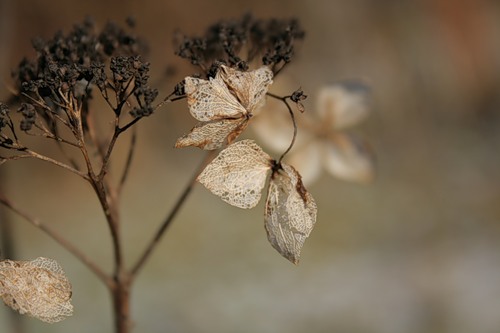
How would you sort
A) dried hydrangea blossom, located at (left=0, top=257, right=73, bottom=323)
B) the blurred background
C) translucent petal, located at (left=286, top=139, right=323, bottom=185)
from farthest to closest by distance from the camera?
the blurred background → translucent petal, located at (left=286, top=139, right=323, bottom=185) → dried hydrangea blossom, located at (left=0, top=257, right=73, bottom=323)

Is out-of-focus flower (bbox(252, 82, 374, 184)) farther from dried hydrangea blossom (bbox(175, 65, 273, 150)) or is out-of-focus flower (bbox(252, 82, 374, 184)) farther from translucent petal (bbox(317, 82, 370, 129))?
dried hydrangea blossom (bbox(175, 65, 273, 150))

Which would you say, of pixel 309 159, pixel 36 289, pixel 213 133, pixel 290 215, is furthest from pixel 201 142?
pixel 309 159

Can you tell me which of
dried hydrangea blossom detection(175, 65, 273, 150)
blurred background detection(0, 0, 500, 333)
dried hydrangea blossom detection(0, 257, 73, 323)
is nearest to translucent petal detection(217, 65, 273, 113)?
dried hydrangea blossom detection(175, 65, 273, 150)

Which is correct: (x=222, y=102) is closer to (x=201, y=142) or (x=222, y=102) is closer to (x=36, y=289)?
(x=201, y=142)

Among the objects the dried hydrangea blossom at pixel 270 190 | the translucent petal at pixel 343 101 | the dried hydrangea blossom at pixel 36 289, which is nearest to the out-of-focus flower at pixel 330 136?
the translucent petal at pixel 343 101

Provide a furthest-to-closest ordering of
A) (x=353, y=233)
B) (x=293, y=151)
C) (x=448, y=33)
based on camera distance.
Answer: (x=448, y=33), (x=353, y=233), (x=293, y=151)

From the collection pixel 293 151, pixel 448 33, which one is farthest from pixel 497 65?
pixel 293 151

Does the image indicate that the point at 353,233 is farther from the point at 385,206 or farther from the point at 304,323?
the point at 304,323
